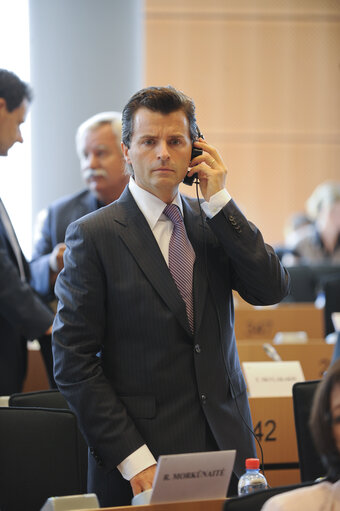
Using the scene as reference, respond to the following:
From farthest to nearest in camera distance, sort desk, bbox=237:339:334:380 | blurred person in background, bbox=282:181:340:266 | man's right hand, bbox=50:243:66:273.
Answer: blurred person in background, bbox=282:181:340:266
desk, bbox=237:339:334:380
man's right hand, bbox=50:243:66:273

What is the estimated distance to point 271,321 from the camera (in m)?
4.79

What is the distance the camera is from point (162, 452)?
197 centimetres

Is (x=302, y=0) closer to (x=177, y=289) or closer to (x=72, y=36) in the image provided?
(x=72, y=36)

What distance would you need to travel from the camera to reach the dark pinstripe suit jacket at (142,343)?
195 centimetres

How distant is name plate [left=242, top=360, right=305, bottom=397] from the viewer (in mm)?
3002

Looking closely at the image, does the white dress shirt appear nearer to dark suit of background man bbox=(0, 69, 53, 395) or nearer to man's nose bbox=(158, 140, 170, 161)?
man's nose bbox=(158, 140, 170, 161)

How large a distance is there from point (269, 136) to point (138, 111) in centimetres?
742

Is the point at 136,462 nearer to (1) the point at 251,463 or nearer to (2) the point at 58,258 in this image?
(1) the point at 251,463

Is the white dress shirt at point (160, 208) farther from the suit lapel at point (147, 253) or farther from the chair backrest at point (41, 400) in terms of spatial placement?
the chair backrest at point (41, 400)

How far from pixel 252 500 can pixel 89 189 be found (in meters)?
2.07

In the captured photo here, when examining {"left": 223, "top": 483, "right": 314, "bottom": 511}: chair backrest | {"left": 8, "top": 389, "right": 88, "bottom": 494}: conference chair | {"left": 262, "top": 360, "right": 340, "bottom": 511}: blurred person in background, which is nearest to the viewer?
{"left": 262, "top": 360, "right": 340, "bottom": 511}: blurred person in background

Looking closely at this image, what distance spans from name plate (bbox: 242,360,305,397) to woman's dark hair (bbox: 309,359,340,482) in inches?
64.1

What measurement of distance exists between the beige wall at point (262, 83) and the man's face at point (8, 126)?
5.97 meters

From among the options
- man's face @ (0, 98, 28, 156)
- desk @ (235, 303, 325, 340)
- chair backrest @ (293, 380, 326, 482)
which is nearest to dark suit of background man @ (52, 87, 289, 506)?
chair backrest @ (293, 380, 326, 482)
